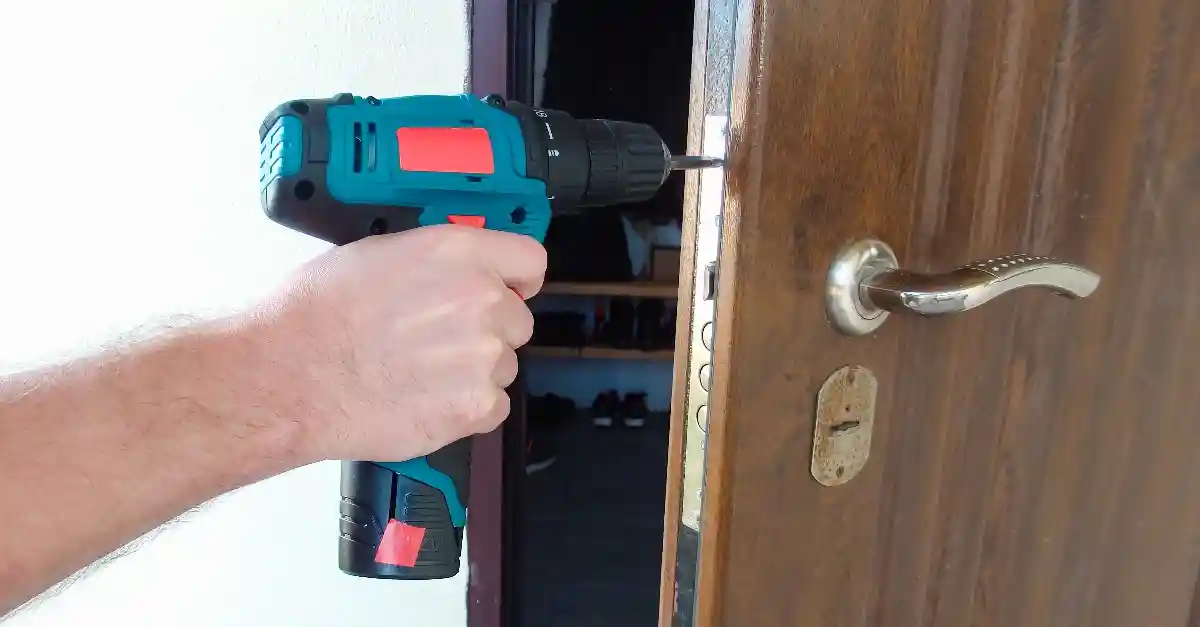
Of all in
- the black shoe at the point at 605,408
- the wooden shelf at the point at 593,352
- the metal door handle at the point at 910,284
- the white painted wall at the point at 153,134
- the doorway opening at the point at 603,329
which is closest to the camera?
the metal door handle at the point at 910,284

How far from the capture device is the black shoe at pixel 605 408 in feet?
8.51

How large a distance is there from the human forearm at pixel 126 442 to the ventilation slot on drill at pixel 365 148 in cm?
11

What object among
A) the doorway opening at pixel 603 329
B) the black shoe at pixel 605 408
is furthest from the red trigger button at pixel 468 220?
the black shoe at pixel 605 408

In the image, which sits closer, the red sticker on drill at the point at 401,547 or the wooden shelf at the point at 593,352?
the red sticker on drill at the point at 401,547

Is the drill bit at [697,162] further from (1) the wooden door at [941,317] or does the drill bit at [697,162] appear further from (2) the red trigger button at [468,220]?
(2) the red trigger button at [468,220]

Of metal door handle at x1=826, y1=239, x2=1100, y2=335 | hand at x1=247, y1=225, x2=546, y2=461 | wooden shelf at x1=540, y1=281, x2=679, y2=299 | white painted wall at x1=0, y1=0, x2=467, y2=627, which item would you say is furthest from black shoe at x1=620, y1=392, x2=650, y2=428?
metal door handle at x1=826, y1=239, x2=1100, y2=335

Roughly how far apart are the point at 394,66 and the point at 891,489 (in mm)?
709

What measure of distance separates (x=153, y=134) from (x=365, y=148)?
0.58 meters

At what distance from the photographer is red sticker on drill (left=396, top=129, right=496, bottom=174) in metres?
0.41

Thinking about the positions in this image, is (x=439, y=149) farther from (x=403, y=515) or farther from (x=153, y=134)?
(x=153, y=134)

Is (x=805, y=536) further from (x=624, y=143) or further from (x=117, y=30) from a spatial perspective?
(x=117, y=30)

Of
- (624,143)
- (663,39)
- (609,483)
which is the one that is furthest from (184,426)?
(609,483)

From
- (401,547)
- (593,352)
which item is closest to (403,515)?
(401,547)

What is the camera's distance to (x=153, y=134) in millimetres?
836
